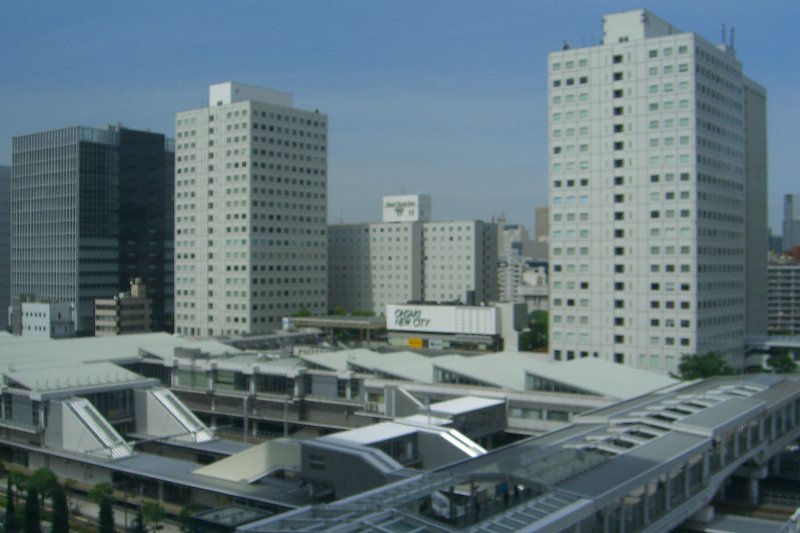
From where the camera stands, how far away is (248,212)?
95.1m

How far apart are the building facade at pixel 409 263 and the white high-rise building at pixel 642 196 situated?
53068 millimetres

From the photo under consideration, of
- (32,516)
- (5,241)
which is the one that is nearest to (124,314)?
(5,241)

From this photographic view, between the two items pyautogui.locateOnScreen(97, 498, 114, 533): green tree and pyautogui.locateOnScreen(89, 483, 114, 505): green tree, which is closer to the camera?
pyautogui.locateOnScreen(97, 498, 114, 533): green tree

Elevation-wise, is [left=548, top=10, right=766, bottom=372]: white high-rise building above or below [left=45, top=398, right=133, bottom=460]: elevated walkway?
above

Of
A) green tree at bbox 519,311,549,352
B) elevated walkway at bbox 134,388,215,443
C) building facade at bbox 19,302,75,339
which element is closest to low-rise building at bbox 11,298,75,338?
building facade at bbox 19,302,75,339

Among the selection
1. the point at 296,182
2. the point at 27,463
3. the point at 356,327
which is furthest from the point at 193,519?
the point at 296,182

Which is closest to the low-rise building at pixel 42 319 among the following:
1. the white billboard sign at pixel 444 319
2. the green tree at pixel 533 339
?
the white billboard sign at pixel 444 319

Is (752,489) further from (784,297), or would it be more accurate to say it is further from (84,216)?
(784,297)

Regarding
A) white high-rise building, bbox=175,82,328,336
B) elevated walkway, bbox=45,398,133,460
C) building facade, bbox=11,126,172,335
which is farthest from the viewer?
building facade, bbox=11,126,172,335

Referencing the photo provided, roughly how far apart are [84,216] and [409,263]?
4404 centimetres

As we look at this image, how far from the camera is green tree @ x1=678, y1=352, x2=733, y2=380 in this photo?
2226 inches

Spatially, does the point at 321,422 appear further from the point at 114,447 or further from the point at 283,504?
the point at 283,504

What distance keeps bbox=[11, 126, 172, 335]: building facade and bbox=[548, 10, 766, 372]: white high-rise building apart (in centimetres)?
7080

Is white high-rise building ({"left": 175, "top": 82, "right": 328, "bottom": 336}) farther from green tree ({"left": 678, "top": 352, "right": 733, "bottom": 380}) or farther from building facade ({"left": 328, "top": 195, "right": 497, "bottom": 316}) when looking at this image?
green tree ({"left": 678, "top": 352, "right": 733, "bottom": 380})
